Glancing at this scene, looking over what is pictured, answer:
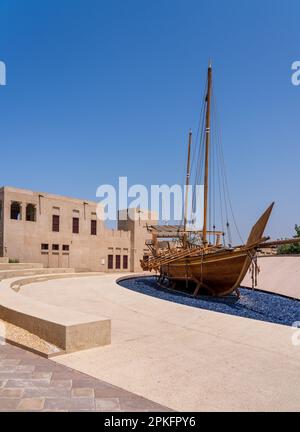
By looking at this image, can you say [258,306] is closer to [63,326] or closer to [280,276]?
[280,276]

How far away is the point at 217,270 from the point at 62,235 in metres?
15.2

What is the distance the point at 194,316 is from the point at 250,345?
2.96m

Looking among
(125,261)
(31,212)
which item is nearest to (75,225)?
(31,212)

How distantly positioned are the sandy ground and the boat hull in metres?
7.10

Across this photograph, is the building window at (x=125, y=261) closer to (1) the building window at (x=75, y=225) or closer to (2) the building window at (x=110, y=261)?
(2) the building window at (x=110, y=261)

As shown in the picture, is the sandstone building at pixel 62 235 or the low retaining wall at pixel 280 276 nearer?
the low retaining wall at pixel 280 276

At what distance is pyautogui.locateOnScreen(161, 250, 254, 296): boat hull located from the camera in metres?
15.8

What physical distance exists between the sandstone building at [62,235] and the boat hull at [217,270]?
39.6 ft

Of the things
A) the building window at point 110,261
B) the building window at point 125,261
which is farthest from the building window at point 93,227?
the building window at point 125,261

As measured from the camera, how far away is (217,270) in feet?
54.6

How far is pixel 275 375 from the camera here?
15.6 ft

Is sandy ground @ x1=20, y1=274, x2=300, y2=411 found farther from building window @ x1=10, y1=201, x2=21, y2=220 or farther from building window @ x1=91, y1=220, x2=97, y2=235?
building window @ x1=91, y1=220, x2=97, y2=235

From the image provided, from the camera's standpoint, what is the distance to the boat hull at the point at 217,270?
1580 centimetres
